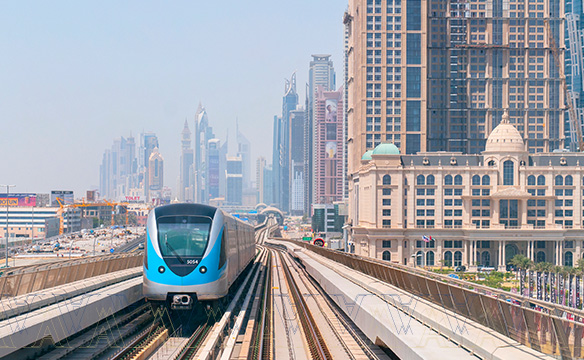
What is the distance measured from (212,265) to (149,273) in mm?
2190

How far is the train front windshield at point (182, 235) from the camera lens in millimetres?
23844

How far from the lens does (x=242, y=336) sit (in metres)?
22.8

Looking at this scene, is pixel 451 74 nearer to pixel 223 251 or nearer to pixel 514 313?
pixel 223 251

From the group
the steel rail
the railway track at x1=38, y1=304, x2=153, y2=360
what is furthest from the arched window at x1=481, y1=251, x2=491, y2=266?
the railway track at x1=38, y1=304, x2=153, y2=360

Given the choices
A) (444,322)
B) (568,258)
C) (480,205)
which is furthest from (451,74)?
(444,322)

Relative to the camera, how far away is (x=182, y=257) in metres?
23.8

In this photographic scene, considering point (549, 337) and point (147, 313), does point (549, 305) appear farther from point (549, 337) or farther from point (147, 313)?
point (147, 313)

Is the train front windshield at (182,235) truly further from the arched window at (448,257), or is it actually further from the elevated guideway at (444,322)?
the arched window at (448,257)

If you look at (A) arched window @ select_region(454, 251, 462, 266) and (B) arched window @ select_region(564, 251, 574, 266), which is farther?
(A) arched window @ select_region(454, 251, 462, 266)

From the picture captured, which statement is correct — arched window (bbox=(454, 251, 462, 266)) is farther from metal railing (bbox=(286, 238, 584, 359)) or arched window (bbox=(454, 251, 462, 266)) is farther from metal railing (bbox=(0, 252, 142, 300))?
metal railing (bbox=(286, 238, 584, 359))

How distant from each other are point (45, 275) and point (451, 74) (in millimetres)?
125692

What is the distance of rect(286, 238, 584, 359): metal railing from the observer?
1130 cm

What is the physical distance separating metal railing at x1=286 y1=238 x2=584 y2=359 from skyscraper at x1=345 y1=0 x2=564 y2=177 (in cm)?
10285

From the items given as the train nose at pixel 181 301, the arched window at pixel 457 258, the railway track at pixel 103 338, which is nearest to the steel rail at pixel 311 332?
the train nose at pixel 181 301
